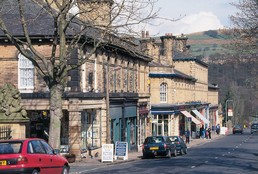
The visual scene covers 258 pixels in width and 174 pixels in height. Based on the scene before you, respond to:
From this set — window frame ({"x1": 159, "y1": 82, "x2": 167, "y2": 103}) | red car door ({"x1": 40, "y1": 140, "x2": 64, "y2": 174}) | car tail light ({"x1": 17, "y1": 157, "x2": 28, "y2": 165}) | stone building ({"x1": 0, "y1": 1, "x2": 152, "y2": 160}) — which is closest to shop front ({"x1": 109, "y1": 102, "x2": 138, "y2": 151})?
stone building ({"x1": 0, "y1": 1, "x2": 152, "y2": 160})

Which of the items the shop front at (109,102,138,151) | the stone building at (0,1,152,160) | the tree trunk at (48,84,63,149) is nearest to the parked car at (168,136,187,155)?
the shop front at (109,102,138,151)

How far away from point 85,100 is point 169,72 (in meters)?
29.6

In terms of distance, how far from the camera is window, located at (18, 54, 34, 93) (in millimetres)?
29078

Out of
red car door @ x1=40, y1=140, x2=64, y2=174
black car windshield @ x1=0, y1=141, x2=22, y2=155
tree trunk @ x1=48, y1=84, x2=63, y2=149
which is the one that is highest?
tree trunk @ x1=48, y1=84, x2=63, y2=149

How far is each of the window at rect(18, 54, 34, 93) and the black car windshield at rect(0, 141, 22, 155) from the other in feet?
49.1

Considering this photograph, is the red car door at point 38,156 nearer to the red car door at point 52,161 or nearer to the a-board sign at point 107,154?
the red car door at point 52,161

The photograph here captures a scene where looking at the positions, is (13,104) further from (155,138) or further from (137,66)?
(137,66)

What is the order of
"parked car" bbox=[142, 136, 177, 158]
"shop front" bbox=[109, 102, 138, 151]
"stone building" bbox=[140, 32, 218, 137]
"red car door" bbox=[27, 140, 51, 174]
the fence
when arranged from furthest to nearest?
"stone building" bbox=[140, 32, 218, 137] < "shop front" bbox=[109, 102, 138, 151] < "parked car" bbox=[142, 136, 177, 158] < the fence < "red car door" bbox=[27, 140, 51, 174]

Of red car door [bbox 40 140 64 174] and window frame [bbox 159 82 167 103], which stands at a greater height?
window frame [bbox 159 82 167 103]

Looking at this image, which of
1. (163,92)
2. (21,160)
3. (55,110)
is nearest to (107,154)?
(55,110)

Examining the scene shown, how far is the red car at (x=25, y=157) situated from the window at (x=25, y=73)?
45.1 feet

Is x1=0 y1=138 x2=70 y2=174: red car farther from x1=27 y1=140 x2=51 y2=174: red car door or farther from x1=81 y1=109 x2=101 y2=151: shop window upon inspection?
x1=81 y1=109 x2=101 y2=151: shop window

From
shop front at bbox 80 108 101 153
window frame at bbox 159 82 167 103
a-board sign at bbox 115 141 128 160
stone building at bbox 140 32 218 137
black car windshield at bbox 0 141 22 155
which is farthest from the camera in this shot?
window frame at bbox 159 82 167 103

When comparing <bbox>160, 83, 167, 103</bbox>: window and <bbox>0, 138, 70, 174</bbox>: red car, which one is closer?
<bbox>0, 138, 70, 174</bbox>: red car
